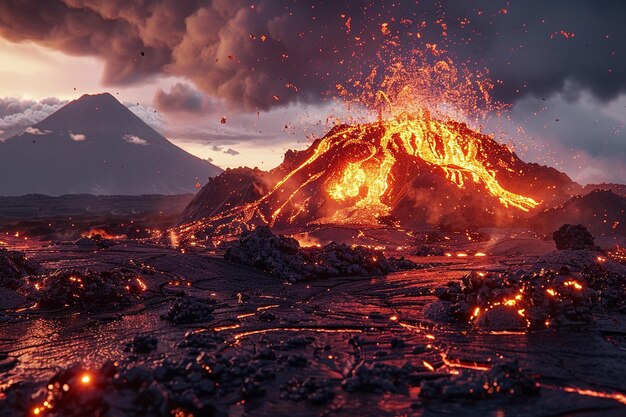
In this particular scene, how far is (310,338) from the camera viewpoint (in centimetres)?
851

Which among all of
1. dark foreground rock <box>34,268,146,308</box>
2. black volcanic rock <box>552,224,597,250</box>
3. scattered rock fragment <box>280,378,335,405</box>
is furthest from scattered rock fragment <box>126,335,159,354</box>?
black volcanic rock <box>552,224,597,250</box>

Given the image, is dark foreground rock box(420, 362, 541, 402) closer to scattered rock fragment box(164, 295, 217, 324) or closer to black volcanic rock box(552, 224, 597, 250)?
scattered rock fragment box(164, 295, 217, 324)

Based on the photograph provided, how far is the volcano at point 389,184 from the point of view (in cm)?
3969

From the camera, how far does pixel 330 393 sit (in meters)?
5.91

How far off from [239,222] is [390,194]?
13361mm

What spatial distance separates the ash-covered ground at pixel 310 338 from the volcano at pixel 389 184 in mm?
20872

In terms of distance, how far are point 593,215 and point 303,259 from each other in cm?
2592

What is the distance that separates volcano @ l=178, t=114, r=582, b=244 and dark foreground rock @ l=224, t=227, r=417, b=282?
1777 cm

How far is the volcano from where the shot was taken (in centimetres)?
3969

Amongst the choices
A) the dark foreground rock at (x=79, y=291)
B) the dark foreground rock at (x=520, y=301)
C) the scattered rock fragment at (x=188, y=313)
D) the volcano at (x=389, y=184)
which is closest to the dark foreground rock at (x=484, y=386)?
the dark foreground rock at (x=520, y=301)

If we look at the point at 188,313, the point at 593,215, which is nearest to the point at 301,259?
the point at 188,313

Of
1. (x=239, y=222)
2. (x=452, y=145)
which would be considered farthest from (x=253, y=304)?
(x=452, y=145)

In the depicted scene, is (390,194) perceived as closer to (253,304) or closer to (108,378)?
(253,304)

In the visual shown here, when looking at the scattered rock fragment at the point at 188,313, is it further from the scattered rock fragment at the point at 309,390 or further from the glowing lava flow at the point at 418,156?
the glowing lava flow at the point at 418,156
